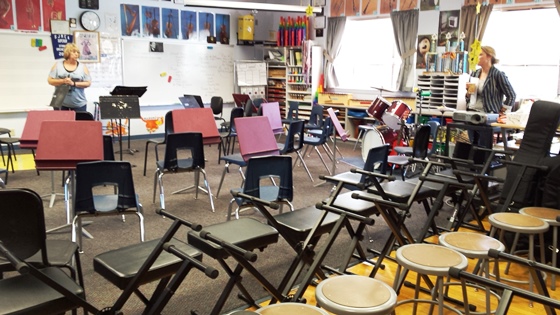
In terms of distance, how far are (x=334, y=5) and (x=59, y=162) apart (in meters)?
7.63

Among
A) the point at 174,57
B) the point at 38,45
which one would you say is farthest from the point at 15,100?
the point at 174,57

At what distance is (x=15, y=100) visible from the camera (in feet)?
26.4

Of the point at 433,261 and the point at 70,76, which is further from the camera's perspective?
the point at 70,76

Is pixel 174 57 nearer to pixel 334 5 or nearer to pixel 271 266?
pixel 334 5

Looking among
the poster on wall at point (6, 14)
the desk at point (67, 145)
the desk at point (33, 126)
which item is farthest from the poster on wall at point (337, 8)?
the desk at point (67, 145)

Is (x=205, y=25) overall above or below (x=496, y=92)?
above

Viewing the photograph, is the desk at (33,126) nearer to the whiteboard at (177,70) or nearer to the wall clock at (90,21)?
the wall clock at (90,21)

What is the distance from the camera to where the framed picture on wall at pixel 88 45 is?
863 centimetres

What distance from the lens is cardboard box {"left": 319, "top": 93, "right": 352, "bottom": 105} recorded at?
9.64 metres

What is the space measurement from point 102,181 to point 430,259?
2314 mm

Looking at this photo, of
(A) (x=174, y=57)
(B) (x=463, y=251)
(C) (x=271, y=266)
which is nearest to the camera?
(B) (x=463, y=251)

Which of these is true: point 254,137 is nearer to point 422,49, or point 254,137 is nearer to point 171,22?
point 422,49

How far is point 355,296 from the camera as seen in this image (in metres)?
1.92

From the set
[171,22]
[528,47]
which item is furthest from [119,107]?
[528,47]
